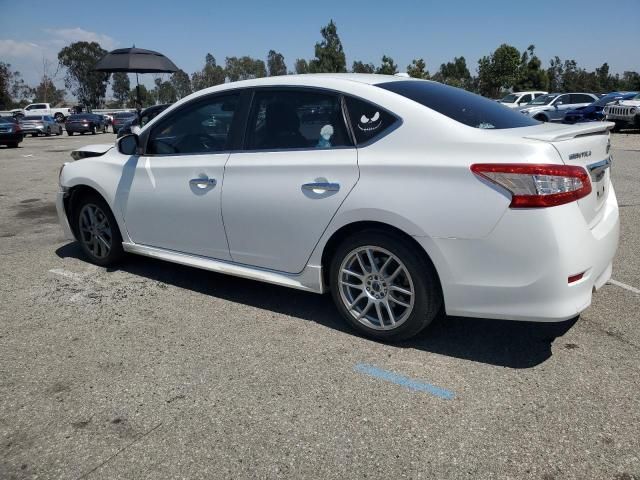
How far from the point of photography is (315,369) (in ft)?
10.4

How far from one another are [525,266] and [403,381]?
918 millimetres

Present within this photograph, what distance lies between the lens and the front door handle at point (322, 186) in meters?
3.38

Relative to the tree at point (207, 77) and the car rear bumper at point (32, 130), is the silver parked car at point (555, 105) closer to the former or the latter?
the car rear bumper at point (32, 130)

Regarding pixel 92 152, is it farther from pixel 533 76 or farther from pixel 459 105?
pixel 533 76

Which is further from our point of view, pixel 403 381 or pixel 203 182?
pixel 203 182

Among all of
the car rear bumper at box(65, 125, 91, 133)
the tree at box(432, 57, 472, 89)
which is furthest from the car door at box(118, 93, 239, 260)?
the tree at box(432, 57, 472, 89)

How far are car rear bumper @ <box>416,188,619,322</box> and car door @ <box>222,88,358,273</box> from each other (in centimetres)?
72

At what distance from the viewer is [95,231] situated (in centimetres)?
508

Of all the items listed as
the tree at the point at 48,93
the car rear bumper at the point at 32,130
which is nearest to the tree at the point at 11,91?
the tree at the point at 48,93

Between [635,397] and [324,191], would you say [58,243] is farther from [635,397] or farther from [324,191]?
[635,397]

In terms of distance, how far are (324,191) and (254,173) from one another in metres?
0.62

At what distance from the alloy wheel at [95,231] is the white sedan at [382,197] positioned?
545 millimetres

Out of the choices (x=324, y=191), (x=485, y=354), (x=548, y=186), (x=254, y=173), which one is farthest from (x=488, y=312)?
(x=254, y=173)

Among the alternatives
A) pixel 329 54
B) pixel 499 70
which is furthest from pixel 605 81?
pixel 329 54
